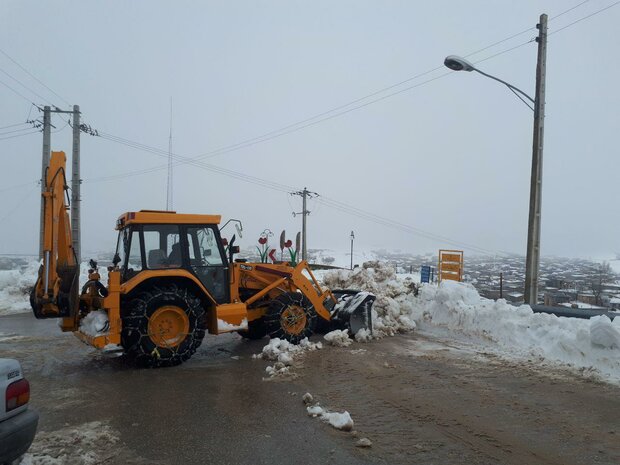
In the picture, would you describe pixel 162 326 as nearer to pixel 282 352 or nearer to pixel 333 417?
pixel 282 352

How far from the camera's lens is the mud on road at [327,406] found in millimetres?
4324

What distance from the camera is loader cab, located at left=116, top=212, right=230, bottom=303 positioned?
7.85m

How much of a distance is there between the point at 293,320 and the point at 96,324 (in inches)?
138

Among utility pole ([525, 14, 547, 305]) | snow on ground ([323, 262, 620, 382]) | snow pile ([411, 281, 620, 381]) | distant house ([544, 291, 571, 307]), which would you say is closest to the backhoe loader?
snow on ground ([323, 262, 620, 382])

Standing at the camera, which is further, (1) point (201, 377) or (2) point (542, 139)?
(2) point (542, 139)

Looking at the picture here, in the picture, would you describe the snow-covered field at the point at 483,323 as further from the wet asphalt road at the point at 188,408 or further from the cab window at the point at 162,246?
the cab window at the point at 162,246

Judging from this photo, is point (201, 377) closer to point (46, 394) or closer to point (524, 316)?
point (46, 394)

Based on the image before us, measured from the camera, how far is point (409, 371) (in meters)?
7.31


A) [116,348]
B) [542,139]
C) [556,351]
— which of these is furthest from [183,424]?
[542,139]

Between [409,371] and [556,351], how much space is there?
8.87 ft

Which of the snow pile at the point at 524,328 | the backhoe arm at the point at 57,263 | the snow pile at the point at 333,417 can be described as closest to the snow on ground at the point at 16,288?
the backhoe arm at the point at 57,263

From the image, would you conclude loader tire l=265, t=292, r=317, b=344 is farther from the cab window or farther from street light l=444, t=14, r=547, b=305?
street light l=444, t=14, r=547, b=305

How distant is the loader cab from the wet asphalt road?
4.89 feet

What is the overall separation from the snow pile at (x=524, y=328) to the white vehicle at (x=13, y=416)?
7309 mm
